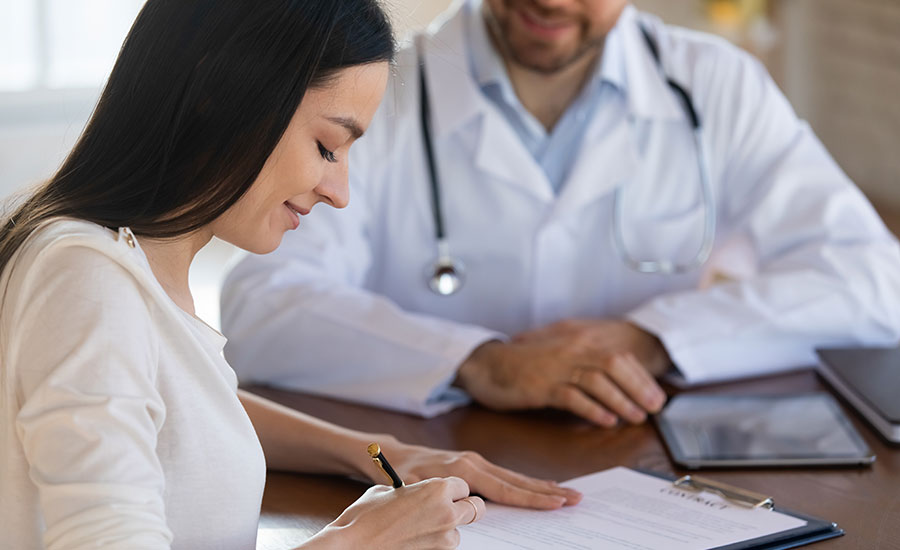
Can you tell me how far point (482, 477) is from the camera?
1.00m

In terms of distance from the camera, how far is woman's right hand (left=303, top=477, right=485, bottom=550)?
79 cm

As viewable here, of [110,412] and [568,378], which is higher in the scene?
[110,412]

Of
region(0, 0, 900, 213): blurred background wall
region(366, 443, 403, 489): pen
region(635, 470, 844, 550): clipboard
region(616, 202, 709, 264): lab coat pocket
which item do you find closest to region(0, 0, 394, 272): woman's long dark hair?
region(366, 443, 403, 489): pen

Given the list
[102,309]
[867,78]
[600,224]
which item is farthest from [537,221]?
[867,78]

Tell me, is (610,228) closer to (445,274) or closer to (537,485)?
(445,274)

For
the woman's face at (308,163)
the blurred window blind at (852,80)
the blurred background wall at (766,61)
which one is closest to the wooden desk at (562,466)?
the woman's face at (308,163)

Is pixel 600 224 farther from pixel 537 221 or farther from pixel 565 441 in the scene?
pixel 565 441

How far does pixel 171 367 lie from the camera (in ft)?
2.46

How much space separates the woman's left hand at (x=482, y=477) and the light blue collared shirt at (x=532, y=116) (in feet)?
2.57

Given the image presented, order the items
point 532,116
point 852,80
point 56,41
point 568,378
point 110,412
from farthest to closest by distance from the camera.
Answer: point 56,41
point 852,80
point 532,116
point 568,378
point 110,412

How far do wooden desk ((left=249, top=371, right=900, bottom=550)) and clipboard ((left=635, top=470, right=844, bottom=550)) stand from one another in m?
0.01

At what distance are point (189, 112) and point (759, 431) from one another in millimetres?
770

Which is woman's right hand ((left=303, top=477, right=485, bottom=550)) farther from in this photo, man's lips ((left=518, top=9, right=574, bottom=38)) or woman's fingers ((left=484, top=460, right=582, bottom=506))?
man's lips ((left=518, top=9, right=574, bottom=38))

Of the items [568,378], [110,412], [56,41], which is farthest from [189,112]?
[56,41]
